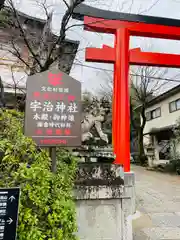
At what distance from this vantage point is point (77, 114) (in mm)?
2230

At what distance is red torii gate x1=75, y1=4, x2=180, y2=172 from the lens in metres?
4.56

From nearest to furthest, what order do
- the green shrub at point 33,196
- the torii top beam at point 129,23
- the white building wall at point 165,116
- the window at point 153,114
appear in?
the green shrub at point 33,196 < the torii top beam at point 129,23 < the white building wall at point 165,116 < the window at point 153,114

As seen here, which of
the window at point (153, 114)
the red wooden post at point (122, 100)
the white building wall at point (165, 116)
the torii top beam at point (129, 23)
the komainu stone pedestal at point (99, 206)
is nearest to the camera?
the komainu stone pedestal at point (99, 206)

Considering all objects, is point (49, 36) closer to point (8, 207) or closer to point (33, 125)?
point (33, 125)

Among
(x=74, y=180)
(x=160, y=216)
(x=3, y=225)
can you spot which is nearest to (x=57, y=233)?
(x=3, y=225)

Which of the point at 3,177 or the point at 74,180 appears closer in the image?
the point at 3,177

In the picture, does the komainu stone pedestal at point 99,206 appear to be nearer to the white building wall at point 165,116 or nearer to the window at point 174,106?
the white building wall at point 165,116

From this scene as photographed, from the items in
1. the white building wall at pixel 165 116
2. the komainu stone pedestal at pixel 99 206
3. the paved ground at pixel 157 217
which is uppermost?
the white building wall at pixel 165 116

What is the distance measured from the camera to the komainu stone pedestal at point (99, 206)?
252cm

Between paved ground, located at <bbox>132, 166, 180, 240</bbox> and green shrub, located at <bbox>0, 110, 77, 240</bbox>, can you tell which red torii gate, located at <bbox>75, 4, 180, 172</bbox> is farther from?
green shrub, located at <bbox>0, 110, 77, 240</bbox>

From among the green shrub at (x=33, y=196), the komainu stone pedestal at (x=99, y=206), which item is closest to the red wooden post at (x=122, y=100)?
the komainu stone pedestal at (x=99, y=206)

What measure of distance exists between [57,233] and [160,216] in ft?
10.6

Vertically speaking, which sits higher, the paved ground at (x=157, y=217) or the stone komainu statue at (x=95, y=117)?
the stone komainu statue at (x=95, y=117)

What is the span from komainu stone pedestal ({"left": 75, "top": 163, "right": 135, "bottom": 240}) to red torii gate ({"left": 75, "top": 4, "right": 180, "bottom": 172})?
177 cm
